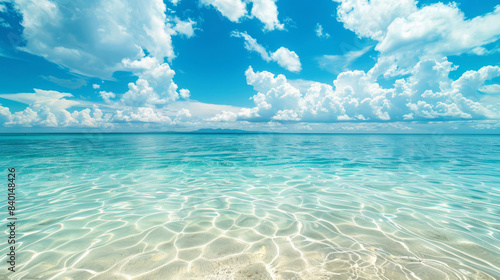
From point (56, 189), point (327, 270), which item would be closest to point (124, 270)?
point (327, 270)

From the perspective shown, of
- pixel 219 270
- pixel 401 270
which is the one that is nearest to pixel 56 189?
pixel 219 270

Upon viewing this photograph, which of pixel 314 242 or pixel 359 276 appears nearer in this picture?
pixel 359 276

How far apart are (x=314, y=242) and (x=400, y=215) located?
2.98 meters

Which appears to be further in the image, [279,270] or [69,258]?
[69,258]

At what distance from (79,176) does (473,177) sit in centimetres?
1942

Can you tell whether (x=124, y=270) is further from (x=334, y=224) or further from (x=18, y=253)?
(x=334, y=224)

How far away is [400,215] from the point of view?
5.16 m

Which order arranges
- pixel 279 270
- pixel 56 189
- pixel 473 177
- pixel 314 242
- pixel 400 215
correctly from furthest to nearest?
pixel 473 177 → pixel 56 189 → pixel 400 215 → pixel 314 242 → pixel 279 270

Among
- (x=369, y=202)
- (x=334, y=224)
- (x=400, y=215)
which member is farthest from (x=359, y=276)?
(x=369, y=202)

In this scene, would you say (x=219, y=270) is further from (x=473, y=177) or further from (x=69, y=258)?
(x=473, y=177)

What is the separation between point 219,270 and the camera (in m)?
3.02

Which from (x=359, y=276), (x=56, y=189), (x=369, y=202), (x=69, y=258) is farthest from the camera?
(x=56, y=189)

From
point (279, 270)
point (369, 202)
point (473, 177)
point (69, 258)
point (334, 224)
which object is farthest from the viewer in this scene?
point (473, 177)

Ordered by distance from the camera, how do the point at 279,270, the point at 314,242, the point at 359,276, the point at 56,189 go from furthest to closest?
the point at 56,189 < the point at 314,242 < the point at 279,270 < the point at 359,276
